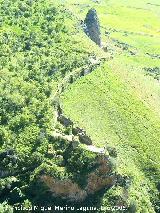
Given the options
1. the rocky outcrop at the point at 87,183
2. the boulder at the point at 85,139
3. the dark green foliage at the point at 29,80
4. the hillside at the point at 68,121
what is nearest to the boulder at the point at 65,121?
the hillside at the point at 68,121

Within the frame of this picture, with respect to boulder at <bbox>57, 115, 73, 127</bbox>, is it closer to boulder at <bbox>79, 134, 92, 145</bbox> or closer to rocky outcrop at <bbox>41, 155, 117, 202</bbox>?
boulder at <bbox>79, 134, 92, 145</bbox>

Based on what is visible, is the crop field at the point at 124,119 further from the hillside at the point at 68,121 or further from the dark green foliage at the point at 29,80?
the dark green foliage at the point at 29,80

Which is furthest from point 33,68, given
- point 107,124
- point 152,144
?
point 152,144

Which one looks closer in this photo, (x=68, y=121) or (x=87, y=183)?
(x=87, y=183)

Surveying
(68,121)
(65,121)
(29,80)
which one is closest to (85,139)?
(68,121)

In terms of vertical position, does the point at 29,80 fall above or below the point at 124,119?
above

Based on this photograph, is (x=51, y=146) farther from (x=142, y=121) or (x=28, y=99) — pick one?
(x=142, y=121)

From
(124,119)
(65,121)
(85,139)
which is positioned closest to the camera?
(85,139)

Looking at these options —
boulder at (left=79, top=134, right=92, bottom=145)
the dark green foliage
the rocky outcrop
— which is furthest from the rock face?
the rocky outcrop

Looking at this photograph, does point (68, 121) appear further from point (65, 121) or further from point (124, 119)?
point (124, 119)
